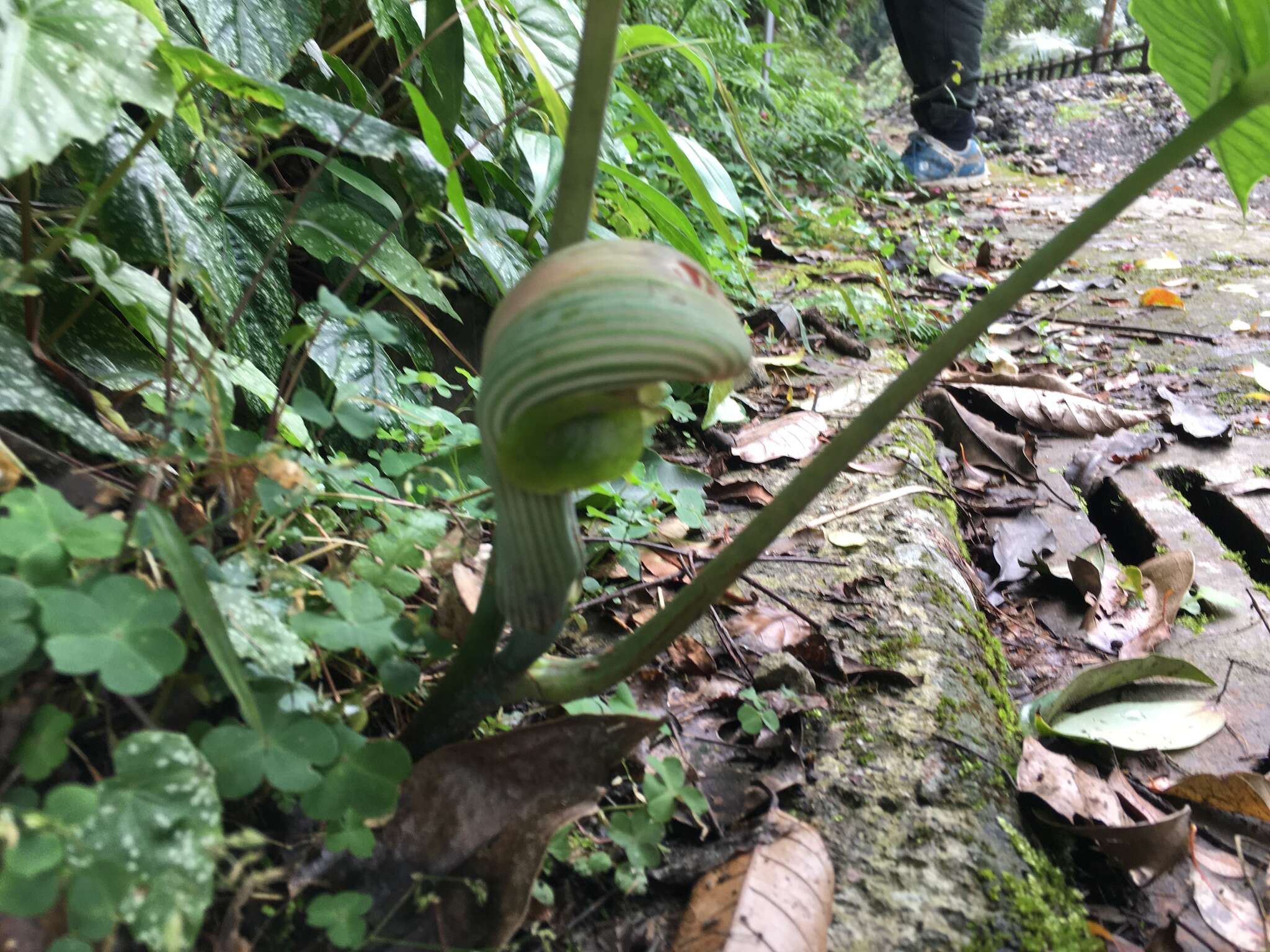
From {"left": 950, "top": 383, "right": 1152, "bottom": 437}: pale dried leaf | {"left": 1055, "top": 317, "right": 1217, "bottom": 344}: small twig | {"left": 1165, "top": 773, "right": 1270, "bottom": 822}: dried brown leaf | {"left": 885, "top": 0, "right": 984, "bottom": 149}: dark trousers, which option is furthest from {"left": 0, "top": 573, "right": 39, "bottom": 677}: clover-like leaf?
{"left": 885, "top": 0, "right": 984, "bottom": 149}: dark trousers

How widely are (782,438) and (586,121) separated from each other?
1.14 m

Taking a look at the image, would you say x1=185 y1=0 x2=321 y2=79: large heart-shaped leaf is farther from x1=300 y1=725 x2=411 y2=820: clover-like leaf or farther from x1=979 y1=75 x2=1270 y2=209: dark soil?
x1=979 y1=75 x2=1270 y2=209: dark soil

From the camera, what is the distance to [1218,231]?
4.32 meters

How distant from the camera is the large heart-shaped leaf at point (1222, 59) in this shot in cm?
77

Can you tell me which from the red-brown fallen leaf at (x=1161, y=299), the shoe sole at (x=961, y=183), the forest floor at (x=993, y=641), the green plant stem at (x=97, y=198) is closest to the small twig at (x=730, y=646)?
the forest floor at (x=993, y=641)

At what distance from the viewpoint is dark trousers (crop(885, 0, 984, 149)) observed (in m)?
4.90

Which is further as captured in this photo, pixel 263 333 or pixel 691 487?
pixel 691 487

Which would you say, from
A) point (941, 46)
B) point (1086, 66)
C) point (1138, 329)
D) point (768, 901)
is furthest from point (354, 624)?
point (1086, 66)

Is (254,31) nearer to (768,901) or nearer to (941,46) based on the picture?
(768,901)

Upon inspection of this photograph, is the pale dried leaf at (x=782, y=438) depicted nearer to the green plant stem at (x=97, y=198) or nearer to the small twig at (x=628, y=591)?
the small twig at (x=628, y=591)

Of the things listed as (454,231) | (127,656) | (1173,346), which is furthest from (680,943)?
(1173,346)

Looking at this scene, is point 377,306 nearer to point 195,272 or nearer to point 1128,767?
point 195,272

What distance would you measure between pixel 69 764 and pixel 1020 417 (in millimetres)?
1980

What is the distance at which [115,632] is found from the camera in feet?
1.93
